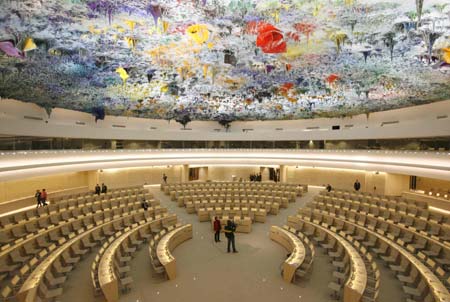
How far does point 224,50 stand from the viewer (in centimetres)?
1149

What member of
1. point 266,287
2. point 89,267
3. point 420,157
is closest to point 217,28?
point 266,287

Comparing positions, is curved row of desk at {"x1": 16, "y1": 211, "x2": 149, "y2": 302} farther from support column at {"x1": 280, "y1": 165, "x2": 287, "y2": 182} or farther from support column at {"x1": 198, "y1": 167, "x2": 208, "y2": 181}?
support column at {"x1": 280, "y1": 165, "x2": 287, "y2": 182}

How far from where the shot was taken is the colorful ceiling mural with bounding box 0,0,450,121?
8.33m

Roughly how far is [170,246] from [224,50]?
8825mm

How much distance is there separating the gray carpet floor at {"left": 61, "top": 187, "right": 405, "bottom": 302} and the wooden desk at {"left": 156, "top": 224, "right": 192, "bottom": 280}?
0.29 m

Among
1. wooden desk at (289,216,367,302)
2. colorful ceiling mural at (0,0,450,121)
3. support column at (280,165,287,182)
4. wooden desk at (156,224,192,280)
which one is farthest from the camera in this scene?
support column at (280,165,287,182)

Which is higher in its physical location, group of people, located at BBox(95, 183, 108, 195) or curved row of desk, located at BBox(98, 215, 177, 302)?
group of people, located at BBox(95, 183, 108, 195)

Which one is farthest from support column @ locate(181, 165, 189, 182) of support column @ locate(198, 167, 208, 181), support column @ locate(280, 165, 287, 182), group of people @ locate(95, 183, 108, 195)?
support column @ locate(280, 165, 287, 182)

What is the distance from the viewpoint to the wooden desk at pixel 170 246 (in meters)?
9.46

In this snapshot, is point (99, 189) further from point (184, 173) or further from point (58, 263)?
point (58, 263)

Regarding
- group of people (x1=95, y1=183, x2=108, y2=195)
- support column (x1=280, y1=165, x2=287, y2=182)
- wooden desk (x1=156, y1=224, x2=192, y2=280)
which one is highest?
support column (x1=280, y1=165, x2=287, y2=182)

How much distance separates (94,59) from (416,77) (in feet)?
49.9

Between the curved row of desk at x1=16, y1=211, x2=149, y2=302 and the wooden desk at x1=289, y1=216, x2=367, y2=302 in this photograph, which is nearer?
the curved row of desk at x1=16, y1=211, x2=149, y2=302

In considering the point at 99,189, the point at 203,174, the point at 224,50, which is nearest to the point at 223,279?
the point at 224,50
